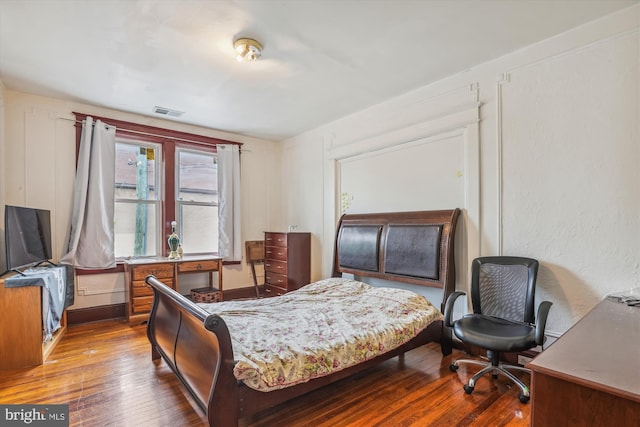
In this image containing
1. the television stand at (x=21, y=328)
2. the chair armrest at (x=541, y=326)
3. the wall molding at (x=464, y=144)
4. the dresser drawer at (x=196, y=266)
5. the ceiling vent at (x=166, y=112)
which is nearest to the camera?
the chair armrest at (x=541, y=326)

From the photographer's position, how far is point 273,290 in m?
4.83

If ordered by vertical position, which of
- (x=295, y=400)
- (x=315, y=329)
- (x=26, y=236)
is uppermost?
(x=26, y=236)

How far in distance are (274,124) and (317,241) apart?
6.21 feet

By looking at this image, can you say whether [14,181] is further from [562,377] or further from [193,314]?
[562,377]

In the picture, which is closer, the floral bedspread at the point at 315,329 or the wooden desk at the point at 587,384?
the wooden desk at the point at 587,384

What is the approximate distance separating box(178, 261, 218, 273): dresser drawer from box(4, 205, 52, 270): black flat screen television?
4.53 feet

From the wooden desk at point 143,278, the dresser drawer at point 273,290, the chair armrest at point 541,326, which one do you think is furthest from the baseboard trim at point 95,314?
the chair armrest at point 541,326

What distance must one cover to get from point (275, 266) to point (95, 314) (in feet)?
7.75

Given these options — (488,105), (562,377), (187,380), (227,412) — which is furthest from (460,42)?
(187,380)

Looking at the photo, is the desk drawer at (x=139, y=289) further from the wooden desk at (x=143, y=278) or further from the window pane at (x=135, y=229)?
the window pane at (x=135, y=229)

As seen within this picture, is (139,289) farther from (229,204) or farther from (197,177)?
(197,177)

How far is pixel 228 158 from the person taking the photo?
16.5ft

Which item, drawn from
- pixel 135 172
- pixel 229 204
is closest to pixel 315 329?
pixel 229 204

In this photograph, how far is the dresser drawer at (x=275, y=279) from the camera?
180 inches
